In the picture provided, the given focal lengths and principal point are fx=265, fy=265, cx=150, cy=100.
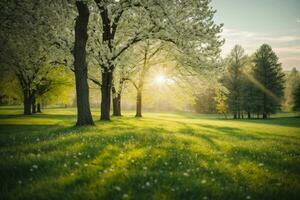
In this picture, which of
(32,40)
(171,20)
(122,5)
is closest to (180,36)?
(171,20)

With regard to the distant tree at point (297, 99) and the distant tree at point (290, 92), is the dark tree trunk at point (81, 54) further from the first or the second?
the distant tree at point (290, 92)

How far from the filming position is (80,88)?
17.3 meters

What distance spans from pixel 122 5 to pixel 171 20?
17.2ft

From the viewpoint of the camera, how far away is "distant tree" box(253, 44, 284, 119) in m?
70.9

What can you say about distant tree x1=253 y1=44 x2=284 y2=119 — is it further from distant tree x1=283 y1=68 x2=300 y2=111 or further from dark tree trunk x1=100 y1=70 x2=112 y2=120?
dark tree trunk x1=100 y1=70 x2=112 y2=120

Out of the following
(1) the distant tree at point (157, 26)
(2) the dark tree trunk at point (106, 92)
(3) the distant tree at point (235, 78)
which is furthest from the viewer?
(3) the distant tree at point (235, 78)

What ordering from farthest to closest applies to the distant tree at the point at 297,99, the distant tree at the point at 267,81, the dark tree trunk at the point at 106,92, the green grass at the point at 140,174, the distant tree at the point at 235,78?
1. the distant tree at the point at 297,99
2. the distant tree at the point at 235,78
3. the distant tree at the point at 267,81
4. the dark tree trunk at the point at 106,92
5. the green grass at the point at 140,174

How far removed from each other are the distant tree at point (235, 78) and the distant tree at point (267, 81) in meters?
3.99

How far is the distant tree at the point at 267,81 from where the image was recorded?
70.9 metres

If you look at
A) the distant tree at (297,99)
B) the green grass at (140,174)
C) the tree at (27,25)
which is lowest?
the green grass at (140,174)

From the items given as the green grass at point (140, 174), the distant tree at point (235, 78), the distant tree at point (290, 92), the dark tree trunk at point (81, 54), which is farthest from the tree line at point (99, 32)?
the distant tree at point (290, 92)

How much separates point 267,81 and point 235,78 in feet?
27.0

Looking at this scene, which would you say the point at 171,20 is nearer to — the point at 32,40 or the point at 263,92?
the point at 32,40

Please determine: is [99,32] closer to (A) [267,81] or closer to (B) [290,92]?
(A) [267,81]
